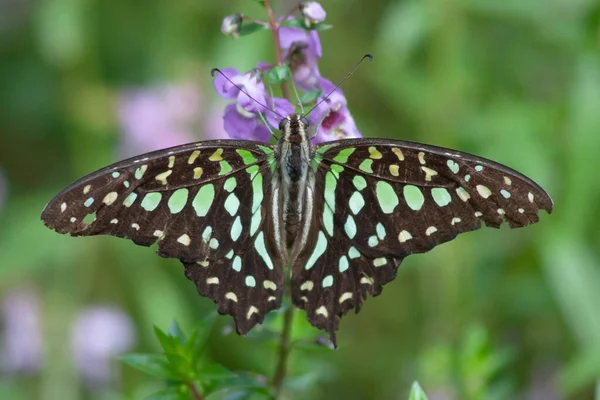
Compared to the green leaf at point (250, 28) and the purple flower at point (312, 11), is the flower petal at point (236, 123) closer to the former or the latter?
the green leaf at point (250, 28)

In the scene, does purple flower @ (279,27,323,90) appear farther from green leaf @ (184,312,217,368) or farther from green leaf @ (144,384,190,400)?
green leaf @ (144,384,190,400)

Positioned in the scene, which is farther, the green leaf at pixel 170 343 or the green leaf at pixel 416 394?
the green leaf at pixel 170 343

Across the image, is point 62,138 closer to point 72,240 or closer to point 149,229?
point 72,240

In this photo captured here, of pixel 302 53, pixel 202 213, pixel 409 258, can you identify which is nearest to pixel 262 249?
pixel 202 213

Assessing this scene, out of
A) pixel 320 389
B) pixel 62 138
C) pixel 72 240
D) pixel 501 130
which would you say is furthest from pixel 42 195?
pixel 501 130

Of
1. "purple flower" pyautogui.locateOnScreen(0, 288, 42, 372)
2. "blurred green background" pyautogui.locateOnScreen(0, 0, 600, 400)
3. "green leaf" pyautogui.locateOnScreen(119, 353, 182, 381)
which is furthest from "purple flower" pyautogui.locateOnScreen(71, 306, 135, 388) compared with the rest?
"green leaf" pyautogui.locateOnScreen(119, 353, 182, 381)

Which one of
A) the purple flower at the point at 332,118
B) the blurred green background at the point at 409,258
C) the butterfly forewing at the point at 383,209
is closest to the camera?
the butterfly forewing at the point at 383,209

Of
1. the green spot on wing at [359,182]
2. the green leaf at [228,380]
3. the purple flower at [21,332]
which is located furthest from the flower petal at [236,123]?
the purple flower at [21,332]
